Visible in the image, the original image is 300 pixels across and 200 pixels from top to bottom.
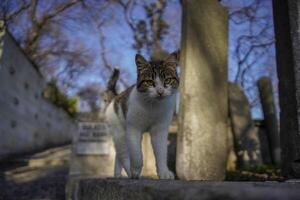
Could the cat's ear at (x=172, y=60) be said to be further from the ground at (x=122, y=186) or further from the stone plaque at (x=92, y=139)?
the stone plaque at (x=92, y=139)

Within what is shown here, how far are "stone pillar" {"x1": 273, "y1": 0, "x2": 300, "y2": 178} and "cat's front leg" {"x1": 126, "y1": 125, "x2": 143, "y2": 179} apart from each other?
132cm

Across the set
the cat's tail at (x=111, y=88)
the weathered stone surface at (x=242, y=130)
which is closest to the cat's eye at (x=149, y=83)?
the cat's tail at (x=111, y=88)

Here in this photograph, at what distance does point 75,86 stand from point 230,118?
56.7ft

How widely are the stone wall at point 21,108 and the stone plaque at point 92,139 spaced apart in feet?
11.2

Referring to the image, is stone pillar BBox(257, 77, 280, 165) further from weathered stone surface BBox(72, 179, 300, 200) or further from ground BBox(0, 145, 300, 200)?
weathered stone surface BBox(72, 179, 300, 200)

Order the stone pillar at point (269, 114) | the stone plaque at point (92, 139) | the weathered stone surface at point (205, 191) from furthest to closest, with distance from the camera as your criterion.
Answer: the stone pillar at point (269, 114) < the stone plaque at point (92, 139) < the weathered stone surface at point (205, 191)

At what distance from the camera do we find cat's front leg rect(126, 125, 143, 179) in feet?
7.06

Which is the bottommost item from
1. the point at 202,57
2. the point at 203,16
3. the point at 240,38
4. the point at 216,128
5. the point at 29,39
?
the point at 216,128

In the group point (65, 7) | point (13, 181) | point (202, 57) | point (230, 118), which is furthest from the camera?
point (65, 7)

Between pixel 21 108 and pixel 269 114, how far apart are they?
738 cm

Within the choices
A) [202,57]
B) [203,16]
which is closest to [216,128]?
[202,57]

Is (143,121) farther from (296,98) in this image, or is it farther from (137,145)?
(296,98)

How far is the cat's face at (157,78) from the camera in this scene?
1974 mm

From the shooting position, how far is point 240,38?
24.6ft
